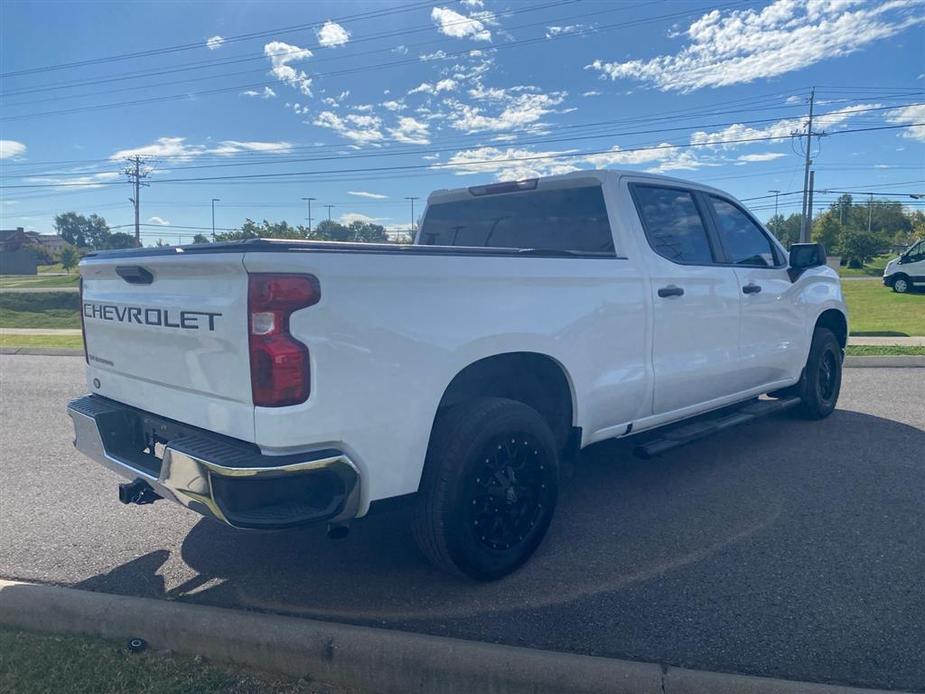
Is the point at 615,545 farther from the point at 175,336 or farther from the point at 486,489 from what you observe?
the point at 175,336

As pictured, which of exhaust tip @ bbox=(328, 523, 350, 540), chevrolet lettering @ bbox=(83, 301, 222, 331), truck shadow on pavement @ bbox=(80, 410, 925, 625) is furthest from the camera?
truck shadow on pavement @ bbox=(80, 410, 925, 625)

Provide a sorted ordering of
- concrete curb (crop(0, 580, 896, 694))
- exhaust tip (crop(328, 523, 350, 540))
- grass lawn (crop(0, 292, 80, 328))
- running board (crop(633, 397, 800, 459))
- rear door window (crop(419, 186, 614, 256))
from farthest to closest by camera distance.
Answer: grass lawn (crop(0, 292, 80, 328)), rear door window (crop(419, 186, 614, 256)), running board (crop(633, 397, 800, 459)), exhaust tip (crop(328, 523, 350, 540)), concrete curb (crop(0, 580, 896, 694))

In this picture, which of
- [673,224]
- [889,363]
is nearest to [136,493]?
[673,224]

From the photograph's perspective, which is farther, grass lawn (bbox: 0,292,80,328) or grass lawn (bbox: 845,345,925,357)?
grass lawn (bbox: 0,292,80,328)

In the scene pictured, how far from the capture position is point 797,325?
5863mm

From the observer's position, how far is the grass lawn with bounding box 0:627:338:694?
2592 millimetres

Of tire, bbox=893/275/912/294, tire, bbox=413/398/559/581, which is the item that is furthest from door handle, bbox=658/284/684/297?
tire, bbox=893/275/912/294

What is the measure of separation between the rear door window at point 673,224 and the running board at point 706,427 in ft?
3.63

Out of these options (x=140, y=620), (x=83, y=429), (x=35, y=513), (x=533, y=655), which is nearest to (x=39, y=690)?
(x=140, y=620)

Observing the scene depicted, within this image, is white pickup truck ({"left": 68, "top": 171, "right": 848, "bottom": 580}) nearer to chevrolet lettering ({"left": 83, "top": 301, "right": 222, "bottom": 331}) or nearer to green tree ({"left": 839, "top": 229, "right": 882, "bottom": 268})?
chevrolet lettering ({"left": 83, "top": 301, "right": 222, "bottom": 331})

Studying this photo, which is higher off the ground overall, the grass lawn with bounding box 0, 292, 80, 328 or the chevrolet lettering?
the chevrolet lettering

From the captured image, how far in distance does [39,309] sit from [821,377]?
31713mm

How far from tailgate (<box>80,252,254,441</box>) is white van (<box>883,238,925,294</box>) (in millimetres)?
A: 30949

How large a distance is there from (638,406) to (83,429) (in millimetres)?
3066
